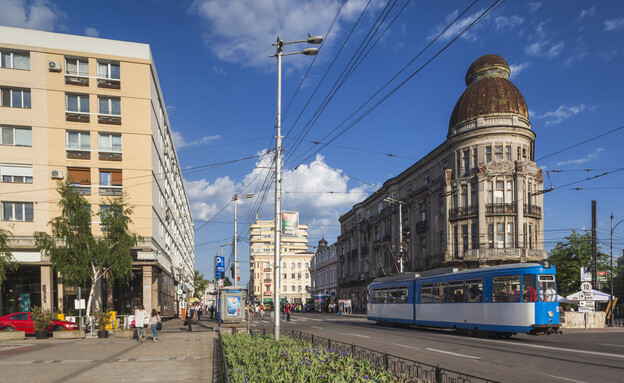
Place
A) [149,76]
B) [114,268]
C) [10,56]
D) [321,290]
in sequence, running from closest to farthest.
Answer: [114,268] < [10,56] < [149,76] < [321,290]

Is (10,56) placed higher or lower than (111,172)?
higher

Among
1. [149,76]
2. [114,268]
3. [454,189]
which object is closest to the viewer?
[114,268]

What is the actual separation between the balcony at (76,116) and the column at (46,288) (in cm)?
1023

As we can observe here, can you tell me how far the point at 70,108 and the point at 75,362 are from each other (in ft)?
82.1

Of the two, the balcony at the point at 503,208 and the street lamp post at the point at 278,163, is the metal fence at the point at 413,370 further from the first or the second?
the balcony at the point at 503,208

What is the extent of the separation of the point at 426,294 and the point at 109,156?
23.8 m

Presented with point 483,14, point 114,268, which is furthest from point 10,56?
point 483,14

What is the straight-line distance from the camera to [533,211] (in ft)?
144

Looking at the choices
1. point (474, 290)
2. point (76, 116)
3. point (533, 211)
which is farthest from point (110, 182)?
point (533, 211)

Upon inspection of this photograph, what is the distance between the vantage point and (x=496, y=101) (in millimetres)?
44594

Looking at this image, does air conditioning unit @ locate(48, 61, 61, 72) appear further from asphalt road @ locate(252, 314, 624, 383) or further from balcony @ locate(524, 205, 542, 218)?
balcony @ locate(524, 205, 542, 218)

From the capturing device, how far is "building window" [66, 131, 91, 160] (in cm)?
3612

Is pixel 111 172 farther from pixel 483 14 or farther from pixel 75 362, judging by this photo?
pixel 483 14

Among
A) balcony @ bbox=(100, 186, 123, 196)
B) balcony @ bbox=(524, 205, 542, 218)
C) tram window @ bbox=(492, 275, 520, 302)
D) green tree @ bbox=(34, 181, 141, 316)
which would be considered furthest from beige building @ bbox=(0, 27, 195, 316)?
balcony @ bbox=(524, 205, 542, 218)
